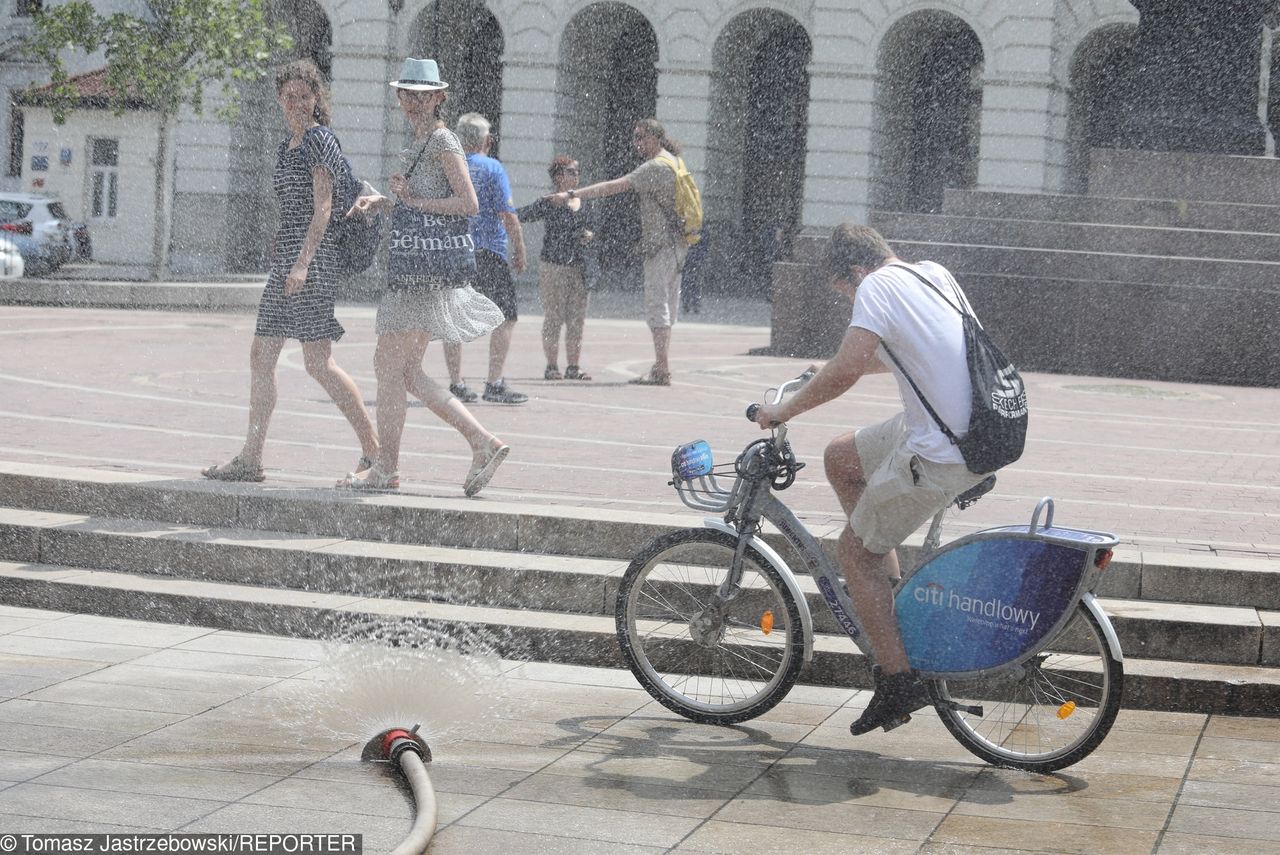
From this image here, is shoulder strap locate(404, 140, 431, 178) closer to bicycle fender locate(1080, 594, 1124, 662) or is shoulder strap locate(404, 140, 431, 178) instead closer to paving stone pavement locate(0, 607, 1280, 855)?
paving stone pavement locate(0, 607, 1280, 855)

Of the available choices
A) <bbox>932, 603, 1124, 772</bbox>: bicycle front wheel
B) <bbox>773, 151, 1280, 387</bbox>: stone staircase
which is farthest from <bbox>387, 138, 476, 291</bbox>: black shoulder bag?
<bbox>773, 151, 1280, 387</bbox>: stone staircase

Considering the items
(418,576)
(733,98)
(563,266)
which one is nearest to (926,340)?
(418,576)

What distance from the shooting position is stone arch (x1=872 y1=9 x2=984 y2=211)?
114 feet

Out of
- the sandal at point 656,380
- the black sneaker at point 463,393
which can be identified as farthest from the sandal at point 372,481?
the sandal at point 656,380

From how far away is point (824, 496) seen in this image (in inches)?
352

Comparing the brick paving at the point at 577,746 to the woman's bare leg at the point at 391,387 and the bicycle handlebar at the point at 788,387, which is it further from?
the bicycle handlebar at the point at 788,387

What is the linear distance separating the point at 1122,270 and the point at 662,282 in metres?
5.07

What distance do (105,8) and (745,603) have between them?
40.4m

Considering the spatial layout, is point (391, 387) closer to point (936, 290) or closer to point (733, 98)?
point (936, 290)

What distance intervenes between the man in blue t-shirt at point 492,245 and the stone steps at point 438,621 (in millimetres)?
4375

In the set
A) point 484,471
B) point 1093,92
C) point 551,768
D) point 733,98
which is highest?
→ point 1093,92

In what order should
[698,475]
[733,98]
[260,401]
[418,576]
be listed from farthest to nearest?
[733,98] < [260,401] < [418,576] < [698,475]

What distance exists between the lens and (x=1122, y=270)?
16.6 m

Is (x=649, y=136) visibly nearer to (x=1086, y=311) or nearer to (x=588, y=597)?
(x=1086, y=311)
